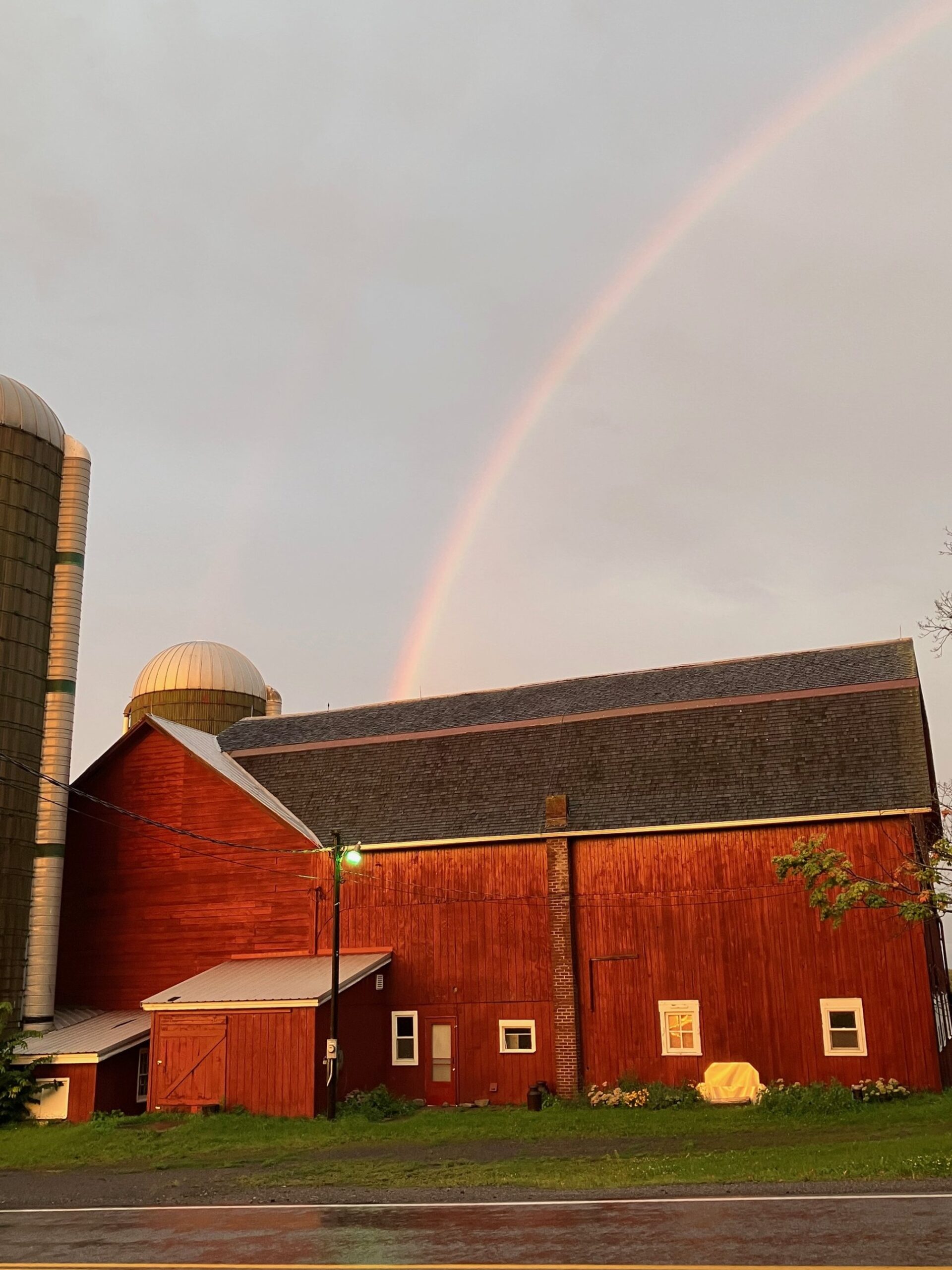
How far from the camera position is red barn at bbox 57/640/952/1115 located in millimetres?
26078

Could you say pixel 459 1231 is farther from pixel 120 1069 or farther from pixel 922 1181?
pixel 120 1069

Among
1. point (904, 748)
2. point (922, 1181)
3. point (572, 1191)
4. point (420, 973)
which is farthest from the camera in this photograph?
point (420, 973)

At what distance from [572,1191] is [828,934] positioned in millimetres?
13549

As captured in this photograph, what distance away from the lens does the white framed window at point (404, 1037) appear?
28828 mm

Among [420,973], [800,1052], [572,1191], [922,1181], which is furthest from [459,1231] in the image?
[420,973]

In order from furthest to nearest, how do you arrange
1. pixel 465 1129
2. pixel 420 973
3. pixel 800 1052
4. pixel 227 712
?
pixel 227 712 → pixel 420 973 → pixel 800 1052 → pixel 465 1129

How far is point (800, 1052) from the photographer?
25562mm

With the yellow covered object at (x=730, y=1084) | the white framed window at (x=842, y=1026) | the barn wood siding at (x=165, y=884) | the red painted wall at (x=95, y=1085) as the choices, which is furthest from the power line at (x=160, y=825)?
the white framed window at (x=842, y=1026)

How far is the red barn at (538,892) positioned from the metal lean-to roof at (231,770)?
14cm

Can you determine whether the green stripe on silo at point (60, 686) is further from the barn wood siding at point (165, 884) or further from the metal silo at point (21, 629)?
the barn wood siding at point (165, 884)

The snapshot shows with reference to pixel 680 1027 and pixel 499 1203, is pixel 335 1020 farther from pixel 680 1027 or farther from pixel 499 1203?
pixel 499 1203

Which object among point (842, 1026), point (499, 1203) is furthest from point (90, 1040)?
point (842, 1026)

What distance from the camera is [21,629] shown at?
98.8 feet

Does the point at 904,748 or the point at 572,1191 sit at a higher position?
the point at 904,748
